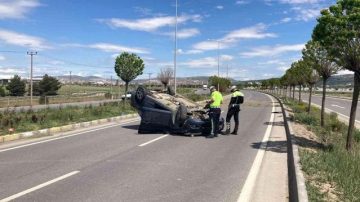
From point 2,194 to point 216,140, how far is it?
27.8 ft

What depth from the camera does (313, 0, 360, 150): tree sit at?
10.5 metres

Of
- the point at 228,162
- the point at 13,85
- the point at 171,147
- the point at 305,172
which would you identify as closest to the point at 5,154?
the point at 171,147

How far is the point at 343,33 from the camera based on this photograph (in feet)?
34.3

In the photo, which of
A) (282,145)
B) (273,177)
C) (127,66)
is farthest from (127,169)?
(127,66)

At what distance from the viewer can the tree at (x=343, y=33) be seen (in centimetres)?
1045

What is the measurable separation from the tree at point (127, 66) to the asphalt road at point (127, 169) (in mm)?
20583

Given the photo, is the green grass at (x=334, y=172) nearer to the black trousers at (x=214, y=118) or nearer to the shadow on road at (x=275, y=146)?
the shadow on road at (x=275, y=146)

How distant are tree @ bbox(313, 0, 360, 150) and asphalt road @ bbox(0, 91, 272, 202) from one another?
3.21 metres

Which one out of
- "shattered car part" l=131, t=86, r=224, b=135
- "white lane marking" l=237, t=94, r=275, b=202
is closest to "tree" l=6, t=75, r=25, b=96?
"shattered car part" l=131, t=86, r=224, b=135

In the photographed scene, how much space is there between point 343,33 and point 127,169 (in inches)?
228

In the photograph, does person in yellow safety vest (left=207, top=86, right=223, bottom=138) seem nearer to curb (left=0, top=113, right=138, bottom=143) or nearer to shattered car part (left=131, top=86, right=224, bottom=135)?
shattered car part (left=131, top=86, right=224, bottom=135)

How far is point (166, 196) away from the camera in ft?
23.1

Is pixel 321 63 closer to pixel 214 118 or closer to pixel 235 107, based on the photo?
pixel 235 107

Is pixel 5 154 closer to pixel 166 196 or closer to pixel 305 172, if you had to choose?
pixel 166 196
